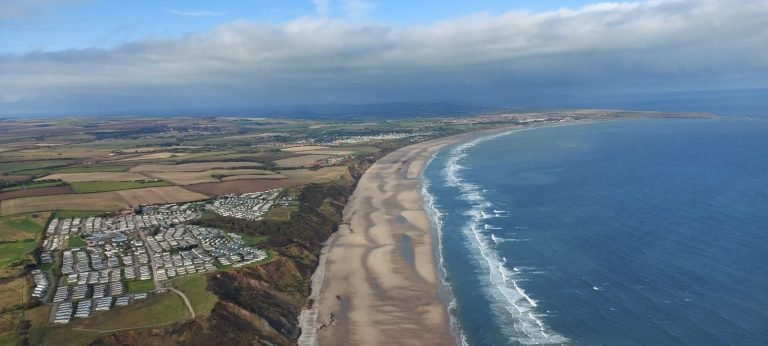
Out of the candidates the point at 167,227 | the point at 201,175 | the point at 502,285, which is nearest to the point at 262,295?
the point at 502,285

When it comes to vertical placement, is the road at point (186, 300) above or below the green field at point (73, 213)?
below

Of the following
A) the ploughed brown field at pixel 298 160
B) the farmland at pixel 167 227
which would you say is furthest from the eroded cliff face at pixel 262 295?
the ploughed brown field at pixel 298 160

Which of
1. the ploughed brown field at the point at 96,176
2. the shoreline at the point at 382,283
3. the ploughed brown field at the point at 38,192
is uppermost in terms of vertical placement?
the ploughed brown field at the point at 96,176

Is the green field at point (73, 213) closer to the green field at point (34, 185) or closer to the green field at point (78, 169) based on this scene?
the green field at point (34, 185)

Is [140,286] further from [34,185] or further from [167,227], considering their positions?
[34,185]

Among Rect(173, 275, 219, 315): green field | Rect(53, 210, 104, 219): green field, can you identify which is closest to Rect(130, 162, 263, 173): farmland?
Rect(53, 210, 104, 219): green field

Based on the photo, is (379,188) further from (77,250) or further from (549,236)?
(77,250)
